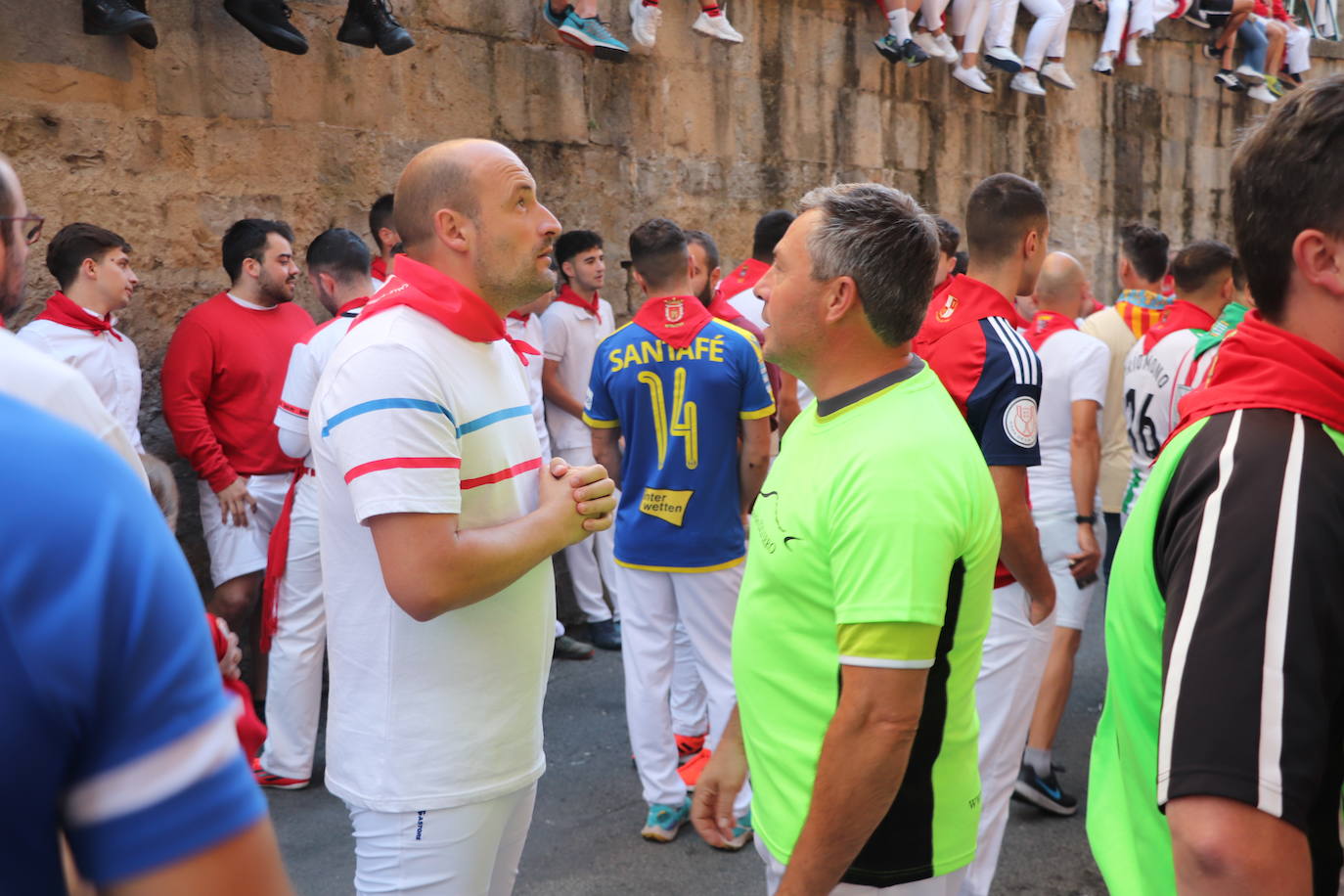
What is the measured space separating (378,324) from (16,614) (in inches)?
61.7

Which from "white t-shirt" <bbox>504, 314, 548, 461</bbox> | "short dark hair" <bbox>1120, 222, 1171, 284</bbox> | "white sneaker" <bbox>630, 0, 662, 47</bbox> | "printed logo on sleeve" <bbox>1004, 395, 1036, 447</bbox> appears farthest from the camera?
"white sneaker" <bbox>630, 0, 662, 47</bbox>

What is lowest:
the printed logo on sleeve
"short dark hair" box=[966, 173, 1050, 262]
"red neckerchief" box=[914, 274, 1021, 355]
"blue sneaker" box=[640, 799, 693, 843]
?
"blue sneaker" box=[640, 799, 693, 843]

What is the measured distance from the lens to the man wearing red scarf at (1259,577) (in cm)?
107

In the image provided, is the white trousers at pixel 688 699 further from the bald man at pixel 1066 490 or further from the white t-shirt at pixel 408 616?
the white t-shirt at pixel 408 616

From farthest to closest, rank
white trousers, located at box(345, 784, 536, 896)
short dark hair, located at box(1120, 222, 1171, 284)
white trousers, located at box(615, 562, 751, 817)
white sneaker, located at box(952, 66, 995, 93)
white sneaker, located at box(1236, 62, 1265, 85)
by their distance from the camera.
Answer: white sneaker, located at box(1236, 62, 1265, 85), white sneaker, located at box(952, 66, 995, 93), short dark hair, located at box(1120, 222, 1171, 284), white trousers, located at box(615, 562, 751, 817), white trousers, located at box(345, 784, 536, 896)

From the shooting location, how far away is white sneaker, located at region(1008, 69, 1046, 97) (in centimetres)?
1015

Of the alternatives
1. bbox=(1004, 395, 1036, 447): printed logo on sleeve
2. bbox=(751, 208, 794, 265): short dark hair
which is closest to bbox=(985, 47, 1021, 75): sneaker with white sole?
bbox=(751, 208, 794, 265): short dark hair

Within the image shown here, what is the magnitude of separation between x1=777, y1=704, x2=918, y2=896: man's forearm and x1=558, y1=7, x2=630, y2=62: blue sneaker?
5774 mm

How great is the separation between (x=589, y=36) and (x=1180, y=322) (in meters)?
3.84

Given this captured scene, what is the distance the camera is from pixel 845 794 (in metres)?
1.78

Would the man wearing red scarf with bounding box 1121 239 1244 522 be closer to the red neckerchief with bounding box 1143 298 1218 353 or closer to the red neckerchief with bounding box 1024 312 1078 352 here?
the red neckerchief with bounding box 1143 298 1218 353

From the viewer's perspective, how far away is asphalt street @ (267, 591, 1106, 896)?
380 centimetres

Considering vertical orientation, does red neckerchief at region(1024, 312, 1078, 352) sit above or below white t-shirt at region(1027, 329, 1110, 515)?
above

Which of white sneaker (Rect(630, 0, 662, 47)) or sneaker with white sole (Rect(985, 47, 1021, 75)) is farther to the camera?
sneaker with white sole (Rect(985, 47, 1021, 75))
